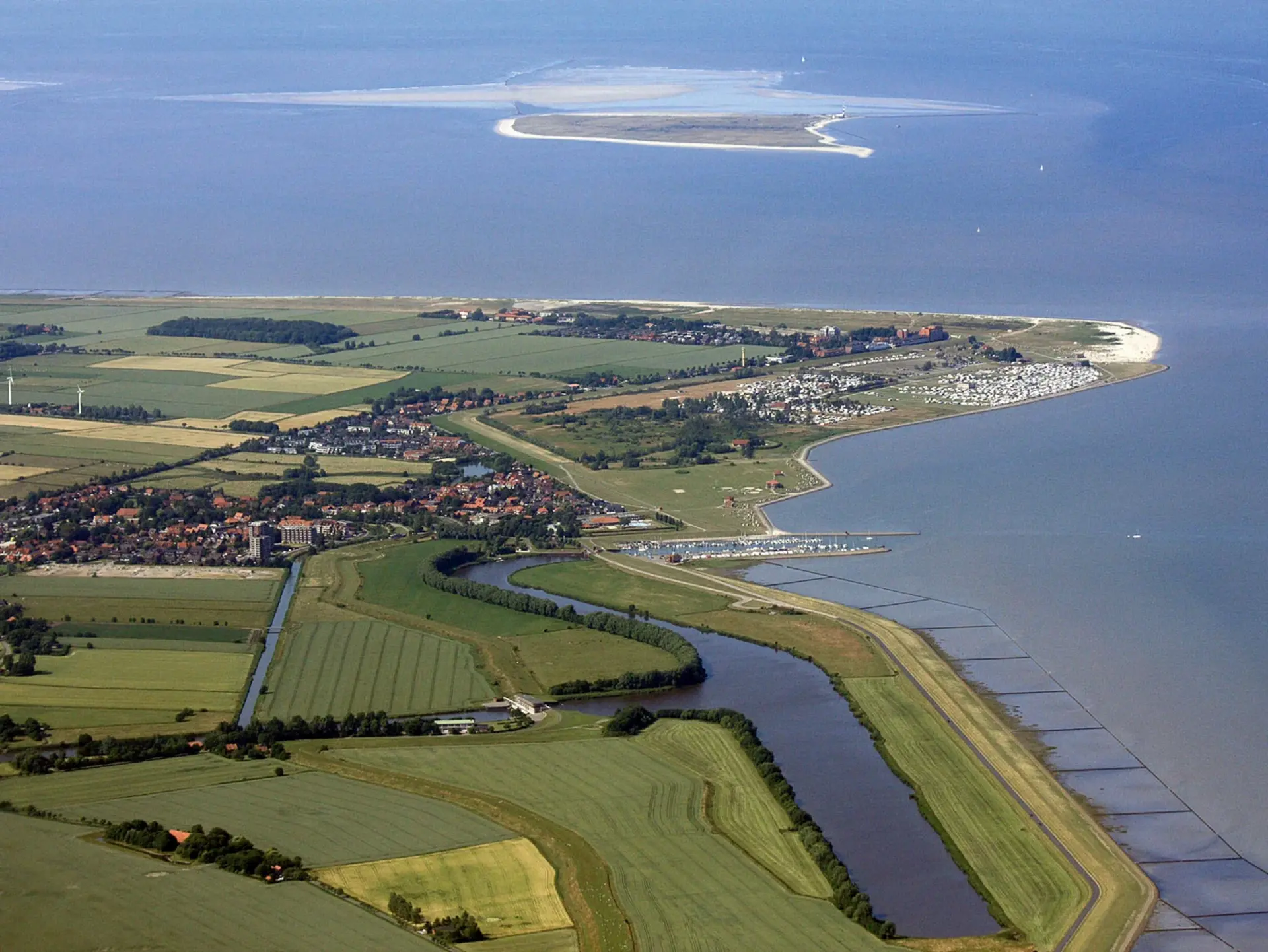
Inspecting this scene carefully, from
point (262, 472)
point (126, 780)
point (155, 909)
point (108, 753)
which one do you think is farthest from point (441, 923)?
point (262, 472)

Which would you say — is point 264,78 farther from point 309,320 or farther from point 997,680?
point 997,680

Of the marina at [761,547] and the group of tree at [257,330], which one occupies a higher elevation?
the group of tree at [257,330]

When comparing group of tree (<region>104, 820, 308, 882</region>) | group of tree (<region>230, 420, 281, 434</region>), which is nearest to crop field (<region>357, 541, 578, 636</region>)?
group of tree (<region>104, 820, 308, 882</region>)

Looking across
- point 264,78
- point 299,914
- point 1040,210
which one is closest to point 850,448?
point 299,914

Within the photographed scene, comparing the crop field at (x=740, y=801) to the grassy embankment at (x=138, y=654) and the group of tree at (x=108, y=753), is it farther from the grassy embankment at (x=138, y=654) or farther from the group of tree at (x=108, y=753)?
the grassy embankment at (x=138, y=654)

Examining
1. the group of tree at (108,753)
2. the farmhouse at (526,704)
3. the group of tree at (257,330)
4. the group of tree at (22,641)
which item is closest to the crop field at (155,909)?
the group of tree at (108,753)

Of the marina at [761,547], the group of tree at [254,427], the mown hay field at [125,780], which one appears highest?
the group of tree at [254,427]
